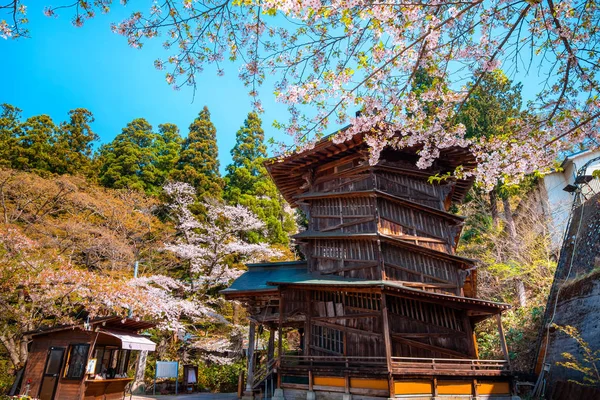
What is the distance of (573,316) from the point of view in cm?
1130

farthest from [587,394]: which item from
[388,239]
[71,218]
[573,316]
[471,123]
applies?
[71,218]

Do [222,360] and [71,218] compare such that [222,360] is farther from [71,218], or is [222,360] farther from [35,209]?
[35,209]

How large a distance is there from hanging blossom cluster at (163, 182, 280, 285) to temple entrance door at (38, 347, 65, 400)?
9.43 m

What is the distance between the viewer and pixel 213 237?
74.1ft

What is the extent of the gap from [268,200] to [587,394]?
2245 centimetres

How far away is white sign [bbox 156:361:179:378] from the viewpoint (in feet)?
53.0

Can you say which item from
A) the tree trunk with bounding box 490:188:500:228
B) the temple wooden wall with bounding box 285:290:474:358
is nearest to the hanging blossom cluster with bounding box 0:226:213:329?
the temple wooden wall with bounding box 285:290:474:358

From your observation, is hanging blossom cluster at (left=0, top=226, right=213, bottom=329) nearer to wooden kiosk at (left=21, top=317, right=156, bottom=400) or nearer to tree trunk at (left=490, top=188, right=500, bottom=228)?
wooden kiosk at (left=21, top=317, right=156, bottom=400)

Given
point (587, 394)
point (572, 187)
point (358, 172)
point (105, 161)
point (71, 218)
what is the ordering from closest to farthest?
point (587, 394) < point (358, 172) < point (572, 187) < point (71, 218) < point (105, 161)

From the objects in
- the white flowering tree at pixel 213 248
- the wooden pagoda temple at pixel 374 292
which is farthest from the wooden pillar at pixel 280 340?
the white flowering tree at pixel 213 248

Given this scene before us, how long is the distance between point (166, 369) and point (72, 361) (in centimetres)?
599

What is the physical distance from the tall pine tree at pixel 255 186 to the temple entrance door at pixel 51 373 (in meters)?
14.9

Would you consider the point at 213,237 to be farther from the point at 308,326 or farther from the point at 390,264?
the point at 390,264

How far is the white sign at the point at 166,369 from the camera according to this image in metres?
16.1
